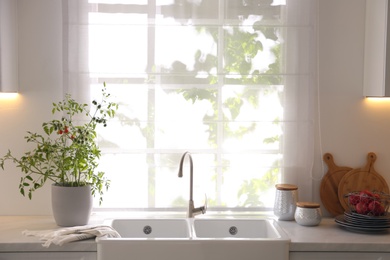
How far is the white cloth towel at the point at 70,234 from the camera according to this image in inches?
98.6

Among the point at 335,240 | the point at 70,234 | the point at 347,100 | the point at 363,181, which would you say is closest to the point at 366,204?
the point at 335,240

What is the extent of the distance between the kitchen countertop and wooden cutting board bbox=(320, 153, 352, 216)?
233mm

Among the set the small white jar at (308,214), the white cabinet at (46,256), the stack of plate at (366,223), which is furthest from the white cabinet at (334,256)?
the white cabinet at (46,256)

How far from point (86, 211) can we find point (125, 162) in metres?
0.40

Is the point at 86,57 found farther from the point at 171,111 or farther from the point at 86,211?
the point at 86,211

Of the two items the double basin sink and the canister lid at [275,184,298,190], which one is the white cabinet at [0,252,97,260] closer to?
the double basin sink

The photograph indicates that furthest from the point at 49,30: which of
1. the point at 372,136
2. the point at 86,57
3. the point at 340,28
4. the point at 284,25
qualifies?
the point at 372,136

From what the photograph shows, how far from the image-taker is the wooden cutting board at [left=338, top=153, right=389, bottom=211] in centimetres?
309

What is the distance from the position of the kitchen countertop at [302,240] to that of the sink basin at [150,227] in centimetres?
14

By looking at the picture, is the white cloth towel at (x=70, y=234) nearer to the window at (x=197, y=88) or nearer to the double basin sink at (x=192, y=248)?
the double basin sink at (x=192, y=248)

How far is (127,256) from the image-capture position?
2523 mm

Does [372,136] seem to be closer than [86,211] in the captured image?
No

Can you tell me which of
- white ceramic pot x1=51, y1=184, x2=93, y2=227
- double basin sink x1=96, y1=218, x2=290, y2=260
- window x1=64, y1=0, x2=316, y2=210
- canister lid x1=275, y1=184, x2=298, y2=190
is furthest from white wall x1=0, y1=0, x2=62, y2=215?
canister lid x1=275, y1=184, x2=298, y2=190

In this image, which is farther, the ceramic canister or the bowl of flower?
the ceramic canister
